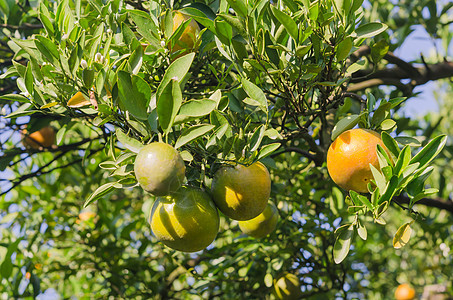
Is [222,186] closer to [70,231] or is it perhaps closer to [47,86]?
[47,86]

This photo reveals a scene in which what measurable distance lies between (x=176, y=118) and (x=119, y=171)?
0.64ft

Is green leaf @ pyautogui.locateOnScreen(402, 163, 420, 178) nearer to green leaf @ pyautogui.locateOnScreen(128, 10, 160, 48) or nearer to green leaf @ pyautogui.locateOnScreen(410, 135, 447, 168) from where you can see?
green leaf @ pyautogui.locateOnScreen(410, 135, 447, 168)

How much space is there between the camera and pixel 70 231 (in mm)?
2537

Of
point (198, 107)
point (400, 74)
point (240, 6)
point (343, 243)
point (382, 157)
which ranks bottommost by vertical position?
point (400, 74)

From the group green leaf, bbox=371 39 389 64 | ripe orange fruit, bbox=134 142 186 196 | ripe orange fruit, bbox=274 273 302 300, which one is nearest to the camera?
ripe orange fruit, bbox=134 142 186 196

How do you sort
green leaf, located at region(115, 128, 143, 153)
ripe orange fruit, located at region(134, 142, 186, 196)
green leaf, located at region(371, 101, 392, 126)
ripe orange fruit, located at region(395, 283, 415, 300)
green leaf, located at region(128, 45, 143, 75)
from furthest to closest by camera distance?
ripe orange fruit, located at region(395, 283, 415, 300)
green leaf, located at region(371, 101, 392, 126)
green leaf, located at region(128, 45, 143, 75)
green leaf, located at region(115, 128, 143, 153)
ripe orange fruit, located at region(134, 142, 186, 196)

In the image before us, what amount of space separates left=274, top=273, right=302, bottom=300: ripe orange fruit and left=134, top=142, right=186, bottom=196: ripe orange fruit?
1.26m

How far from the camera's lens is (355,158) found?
113 centimetres

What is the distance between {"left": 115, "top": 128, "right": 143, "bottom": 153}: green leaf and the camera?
972 mm

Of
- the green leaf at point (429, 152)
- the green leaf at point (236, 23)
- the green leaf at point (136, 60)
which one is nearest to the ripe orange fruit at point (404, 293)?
the green leaf at point (429, 152)

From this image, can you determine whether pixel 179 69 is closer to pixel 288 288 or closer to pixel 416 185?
pixel 416 185

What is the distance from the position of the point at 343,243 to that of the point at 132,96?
61 cm

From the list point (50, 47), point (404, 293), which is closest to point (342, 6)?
point (50, 47)

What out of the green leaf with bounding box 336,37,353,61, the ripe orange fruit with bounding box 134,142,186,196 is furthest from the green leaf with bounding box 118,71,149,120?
the green leaf with bounding box 336,37,353,61
